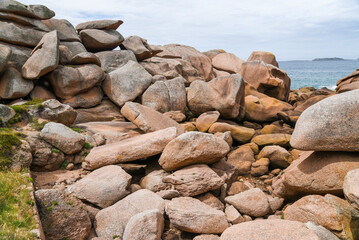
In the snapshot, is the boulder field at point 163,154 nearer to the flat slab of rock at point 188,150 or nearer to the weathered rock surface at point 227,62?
the flat slab of rock at point 188,150

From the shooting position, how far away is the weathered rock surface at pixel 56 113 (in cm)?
1318

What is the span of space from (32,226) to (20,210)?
0.58 metres

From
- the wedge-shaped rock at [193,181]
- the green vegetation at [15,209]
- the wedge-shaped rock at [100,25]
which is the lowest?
the wedge-shaped rock at [193,181]

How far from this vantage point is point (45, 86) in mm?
18547

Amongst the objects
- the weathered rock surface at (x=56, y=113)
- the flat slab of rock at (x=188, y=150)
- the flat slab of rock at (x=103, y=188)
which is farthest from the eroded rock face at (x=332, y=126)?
the weathered rock surface at (x=56, y=113)

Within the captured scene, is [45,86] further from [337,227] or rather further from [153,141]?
[337,227]

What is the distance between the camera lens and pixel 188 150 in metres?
10.2

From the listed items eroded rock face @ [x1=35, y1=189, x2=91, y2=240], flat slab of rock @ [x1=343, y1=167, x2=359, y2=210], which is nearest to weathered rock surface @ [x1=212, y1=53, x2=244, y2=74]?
flat slab of rock @ [x1=343, y1=167, x2=359, y2=210]

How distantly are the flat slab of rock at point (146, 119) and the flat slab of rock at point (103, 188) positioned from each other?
13.9 ft

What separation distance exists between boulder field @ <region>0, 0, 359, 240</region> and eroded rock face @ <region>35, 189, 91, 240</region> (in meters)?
0.03

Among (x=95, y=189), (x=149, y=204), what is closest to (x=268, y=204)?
(x=149, y=204)

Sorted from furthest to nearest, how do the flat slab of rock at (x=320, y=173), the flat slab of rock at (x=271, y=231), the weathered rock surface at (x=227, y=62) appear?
the weathered rock surface at (x=227, y=62), the flat slab of rock at (x=320, y=173), the flat slab of rock at (x=271, y=231)

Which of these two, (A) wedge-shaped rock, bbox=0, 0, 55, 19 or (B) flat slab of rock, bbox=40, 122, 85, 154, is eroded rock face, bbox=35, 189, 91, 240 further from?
(A) wedge-shaped rock, bbox=0, 0, 55, 19

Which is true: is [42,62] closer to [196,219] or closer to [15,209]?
[15,209]
